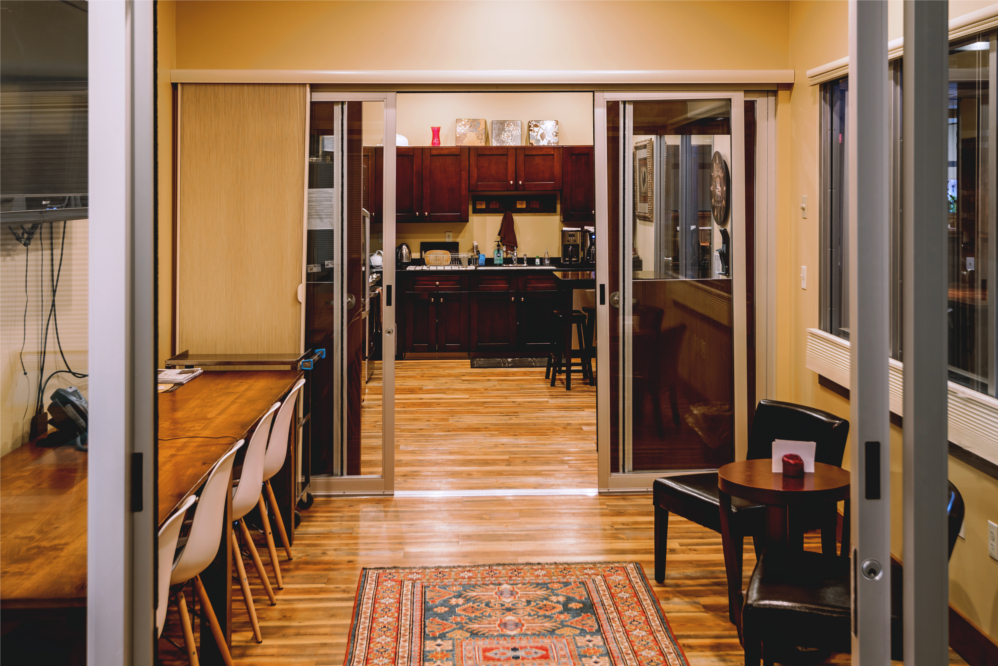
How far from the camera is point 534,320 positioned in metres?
8.73

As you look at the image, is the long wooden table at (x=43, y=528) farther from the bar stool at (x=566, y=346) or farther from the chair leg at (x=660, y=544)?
the bar stool at (x=566, y=346)

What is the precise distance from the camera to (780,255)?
14.1 ft

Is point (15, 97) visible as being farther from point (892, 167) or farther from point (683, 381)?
point (683, 381)

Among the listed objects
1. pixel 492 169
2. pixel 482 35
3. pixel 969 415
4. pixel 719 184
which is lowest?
pixel 969 415

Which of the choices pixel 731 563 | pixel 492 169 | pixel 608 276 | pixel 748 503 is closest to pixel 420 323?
pixel 492 169

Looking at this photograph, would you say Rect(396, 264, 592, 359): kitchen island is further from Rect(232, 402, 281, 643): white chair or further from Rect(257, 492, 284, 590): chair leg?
Rect(232, 402, 281, 643): white chair

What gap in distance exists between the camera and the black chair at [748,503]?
9.22 feet

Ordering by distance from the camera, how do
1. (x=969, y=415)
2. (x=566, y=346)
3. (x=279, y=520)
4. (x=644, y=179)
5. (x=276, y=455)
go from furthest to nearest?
(x=566, y=346)
(x=644, y=179)
(x=279, y=520)
(x=276, y=455)
(x=969, y=415)

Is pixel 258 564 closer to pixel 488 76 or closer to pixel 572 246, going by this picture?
pixel 488 76

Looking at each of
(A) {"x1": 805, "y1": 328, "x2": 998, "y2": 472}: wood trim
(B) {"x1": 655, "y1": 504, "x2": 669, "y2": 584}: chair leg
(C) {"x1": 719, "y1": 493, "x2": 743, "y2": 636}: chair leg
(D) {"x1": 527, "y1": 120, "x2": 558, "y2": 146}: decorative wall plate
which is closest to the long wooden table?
(A) {"x1": 805, "y1": 328, "x2": 998, "y2": 472}: wood trim

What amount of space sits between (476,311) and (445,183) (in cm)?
155

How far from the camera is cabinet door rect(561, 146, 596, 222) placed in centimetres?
882

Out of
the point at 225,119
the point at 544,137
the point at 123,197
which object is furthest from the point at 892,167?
the point at 544,137

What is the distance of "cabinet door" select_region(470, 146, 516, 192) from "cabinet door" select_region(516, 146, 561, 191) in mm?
82
